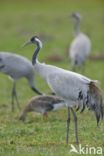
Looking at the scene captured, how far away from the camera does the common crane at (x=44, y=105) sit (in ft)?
43.4

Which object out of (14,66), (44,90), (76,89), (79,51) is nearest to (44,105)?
(76,89)

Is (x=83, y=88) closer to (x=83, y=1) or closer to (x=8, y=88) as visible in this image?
(x=8, y=88)

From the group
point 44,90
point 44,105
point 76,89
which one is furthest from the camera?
point 44,90

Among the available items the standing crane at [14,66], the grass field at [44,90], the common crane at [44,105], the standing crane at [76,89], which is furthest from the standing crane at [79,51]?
the standing crane at [76,89]

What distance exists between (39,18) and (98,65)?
1811 cm

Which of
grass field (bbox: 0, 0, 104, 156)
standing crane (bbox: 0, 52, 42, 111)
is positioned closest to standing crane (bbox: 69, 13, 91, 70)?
grass field (bbox: 0, 0, 104, 156)

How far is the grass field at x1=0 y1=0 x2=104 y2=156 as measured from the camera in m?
10.3

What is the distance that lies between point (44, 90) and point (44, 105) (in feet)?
18.2

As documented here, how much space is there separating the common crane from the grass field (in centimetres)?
21

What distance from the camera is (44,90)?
18844 mm

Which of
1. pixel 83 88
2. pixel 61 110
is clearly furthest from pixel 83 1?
pixel 83 88

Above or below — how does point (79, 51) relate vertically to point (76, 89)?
above

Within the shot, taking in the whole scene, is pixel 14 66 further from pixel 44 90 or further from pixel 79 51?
pixel 79 51

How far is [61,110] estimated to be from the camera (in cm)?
1463
